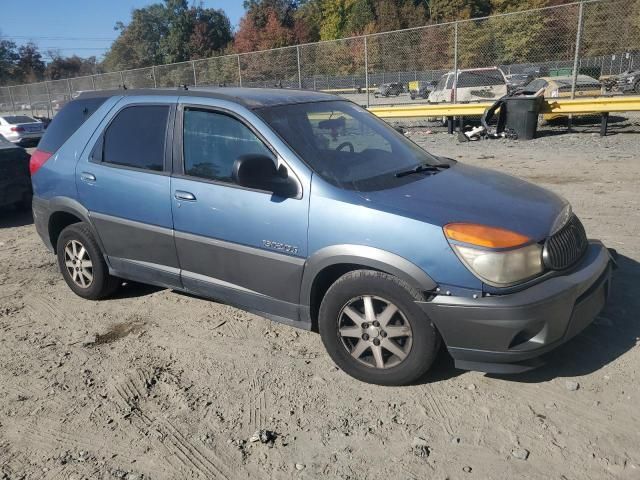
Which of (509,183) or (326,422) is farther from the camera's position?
(509,183)

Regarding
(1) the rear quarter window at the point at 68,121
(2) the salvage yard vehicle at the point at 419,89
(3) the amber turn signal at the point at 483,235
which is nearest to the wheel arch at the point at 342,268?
(3) the amber turn signal at the point at 483,235

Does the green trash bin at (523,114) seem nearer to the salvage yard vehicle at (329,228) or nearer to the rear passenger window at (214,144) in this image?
the salvage yard vehicle at (329,228)

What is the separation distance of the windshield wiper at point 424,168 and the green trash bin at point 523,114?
1011 cm

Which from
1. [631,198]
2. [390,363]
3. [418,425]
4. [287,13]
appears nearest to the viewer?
[418,425]

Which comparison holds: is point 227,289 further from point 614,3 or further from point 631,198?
point 614,3

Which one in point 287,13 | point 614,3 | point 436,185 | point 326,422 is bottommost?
point 326,422

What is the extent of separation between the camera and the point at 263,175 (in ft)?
11.1

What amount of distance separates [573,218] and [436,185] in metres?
0.93

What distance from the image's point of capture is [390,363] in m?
3.19

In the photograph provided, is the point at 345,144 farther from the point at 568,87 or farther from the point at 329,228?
the point at 568,87

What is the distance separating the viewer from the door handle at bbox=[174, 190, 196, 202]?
3762 millimetres

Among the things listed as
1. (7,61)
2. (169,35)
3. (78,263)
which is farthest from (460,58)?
(7,61)

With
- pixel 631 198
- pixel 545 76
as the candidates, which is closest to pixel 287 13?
pixel 545 76

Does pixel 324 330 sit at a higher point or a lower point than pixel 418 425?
higher
